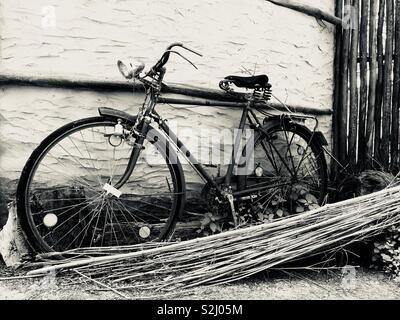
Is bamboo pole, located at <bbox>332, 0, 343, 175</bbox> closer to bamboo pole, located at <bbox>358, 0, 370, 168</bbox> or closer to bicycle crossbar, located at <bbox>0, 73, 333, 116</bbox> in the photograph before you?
bamboo pole, located at <bbox>358, 0, 370, 168</bbox>

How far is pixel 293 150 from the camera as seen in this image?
4051mm

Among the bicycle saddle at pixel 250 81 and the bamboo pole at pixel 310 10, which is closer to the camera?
the bicycle saddle at pixel 250 81

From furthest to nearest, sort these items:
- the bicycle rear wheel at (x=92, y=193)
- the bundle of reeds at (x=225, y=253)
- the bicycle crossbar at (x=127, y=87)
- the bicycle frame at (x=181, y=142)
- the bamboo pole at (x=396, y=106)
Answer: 1. the bamboo pole at (x=396, y=106)
2. the bicycle crossbar at (x=127, y=87)
3. the bicycle frame at (x=181, y=142)
4. the bicycle rear wheel at (x=92, y=193)
5. the bundle of reeds at (x=225, y=253)

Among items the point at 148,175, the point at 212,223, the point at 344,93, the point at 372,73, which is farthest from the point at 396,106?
the point at 148,175

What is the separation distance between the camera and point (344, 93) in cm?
435

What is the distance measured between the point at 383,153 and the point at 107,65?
262 centimetres

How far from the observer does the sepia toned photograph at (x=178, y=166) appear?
111 inches

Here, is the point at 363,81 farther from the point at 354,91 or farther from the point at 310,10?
the point at 310,10

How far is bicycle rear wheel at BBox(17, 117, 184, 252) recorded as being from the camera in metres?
2.90

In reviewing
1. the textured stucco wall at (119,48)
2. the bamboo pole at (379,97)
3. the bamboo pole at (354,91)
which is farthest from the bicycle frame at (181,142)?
the bamboo pole at (379,97)

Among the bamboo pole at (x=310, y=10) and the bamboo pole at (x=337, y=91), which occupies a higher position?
the bamboo pole at (x=310, y=10)

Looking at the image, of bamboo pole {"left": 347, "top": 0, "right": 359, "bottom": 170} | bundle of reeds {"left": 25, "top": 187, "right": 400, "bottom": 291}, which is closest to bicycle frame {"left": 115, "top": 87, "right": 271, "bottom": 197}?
bundle of reeds {"left": 25, "top": 187, "right": 400, "bottom": 291}

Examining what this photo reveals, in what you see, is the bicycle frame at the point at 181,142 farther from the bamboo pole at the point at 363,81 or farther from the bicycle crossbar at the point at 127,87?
the bamboo pole at the point at 363,81

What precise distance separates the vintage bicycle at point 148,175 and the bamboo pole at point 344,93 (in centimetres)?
52
